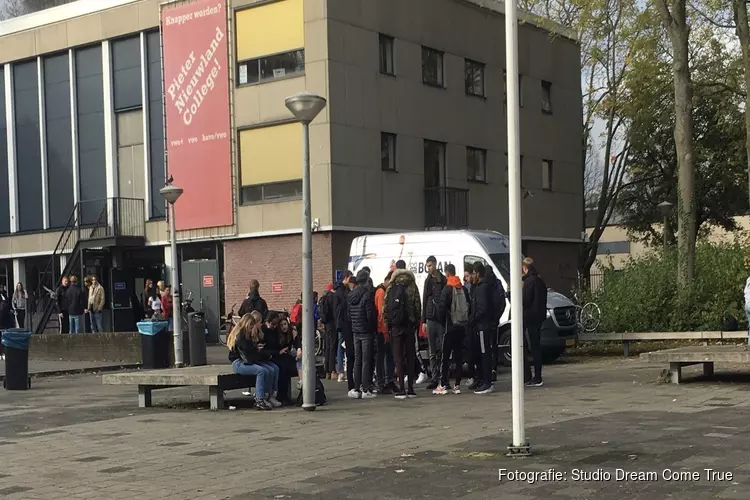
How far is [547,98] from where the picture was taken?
38219mm

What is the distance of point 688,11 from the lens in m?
27.9

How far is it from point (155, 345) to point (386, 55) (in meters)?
12.6

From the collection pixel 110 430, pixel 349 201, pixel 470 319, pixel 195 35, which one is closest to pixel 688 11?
pixel 349 201

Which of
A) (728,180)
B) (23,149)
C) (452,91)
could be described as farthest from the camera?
(728,180)

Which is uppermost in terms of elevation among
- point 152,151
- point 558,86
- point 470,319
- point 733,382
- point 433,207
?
point 558,86

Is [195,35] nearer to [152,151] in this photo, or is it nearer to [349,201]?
[152,151]

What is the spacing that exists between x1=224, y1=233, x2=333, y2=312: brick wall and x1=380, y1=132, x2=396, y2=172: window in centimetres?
335

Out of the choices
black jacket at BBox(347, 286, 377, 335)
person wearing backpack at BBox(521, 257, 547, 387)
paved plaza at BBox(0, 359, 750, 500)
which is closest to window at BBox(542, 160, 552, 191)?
person wearing backpack at BBox(521, 257, 547, 387)

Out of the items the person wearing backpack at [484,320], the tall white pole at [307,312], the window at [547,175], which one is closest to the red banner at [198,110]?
the window at [547,175]

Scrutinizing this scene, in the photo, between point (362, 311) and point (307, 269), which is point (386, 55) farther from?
point (307, 269)

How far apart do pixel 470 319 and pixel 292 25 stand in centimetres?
1585

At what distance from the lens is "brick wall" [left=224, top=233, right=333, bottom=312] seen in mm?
28281

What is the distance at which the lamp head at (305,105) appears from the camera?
13.3 meters

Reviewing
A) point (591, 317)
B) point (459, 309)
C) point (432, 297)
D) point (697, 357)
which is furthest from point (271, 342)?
point (591, 317)
